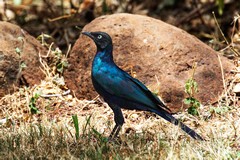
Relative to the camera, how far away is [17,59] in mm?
6738

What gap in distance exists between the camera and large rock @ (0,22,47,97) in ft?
21.8

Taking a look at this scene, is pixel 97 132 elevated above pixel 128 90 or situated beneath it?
situated beneath

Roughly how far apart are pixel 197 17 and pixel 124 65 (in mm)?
3509

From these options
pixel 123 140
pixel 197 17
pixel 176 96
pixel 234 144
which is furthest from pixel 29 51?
pixel 197 17

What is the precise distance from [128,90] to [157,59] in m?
1.12

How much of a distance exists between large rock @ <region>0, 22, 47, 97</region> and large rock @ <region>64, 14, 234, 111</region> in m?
0.43

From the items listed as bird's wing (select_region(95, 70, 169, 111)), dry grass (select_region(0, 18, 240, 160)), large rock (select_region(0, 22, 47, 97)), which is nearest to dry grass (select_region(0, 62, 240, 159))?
dry grass (select_region(0, 18, 240, 160))

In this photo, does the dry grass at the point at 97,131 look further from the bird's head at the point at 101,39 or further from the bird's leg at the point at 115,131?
the bird's head at the point at 101,39

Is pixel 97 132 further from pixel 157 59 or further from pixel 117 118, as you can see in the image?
pixel 157 59

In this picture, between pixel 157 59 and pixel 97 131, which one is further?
pixel 157 59

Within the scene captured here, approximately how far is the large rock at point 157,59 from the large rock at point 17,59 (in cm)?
43

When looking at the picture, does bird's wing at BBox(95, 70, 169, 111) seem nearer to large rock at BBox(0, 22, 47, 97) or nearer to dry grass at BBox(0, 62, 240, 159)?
dry grass at BBox(0, 62, 240, 159)

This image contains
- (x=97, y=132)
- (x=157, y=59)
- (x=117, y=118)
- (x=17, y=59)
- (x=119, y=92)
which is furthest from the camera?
(x=17, y=59)

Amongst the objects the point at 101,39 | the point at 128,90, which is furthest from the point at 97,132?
the point at 101,39
